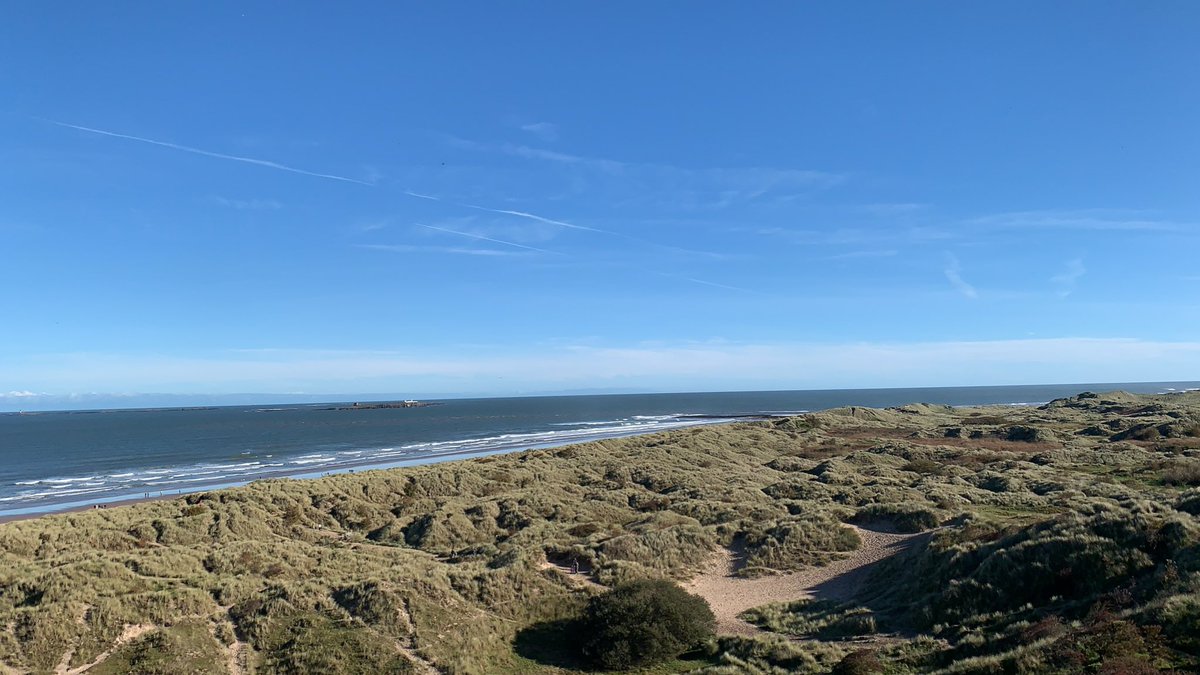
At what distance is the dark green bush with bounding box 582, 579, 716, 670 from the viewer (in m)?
17.2

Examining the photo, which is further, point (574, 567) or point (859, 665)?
point (574, 567)

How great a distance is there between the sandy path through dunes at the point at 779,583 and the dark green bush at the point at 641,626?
4.58ft

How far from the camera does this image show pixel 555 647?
18422 mm

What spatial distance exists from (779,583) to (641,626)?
7.79 m

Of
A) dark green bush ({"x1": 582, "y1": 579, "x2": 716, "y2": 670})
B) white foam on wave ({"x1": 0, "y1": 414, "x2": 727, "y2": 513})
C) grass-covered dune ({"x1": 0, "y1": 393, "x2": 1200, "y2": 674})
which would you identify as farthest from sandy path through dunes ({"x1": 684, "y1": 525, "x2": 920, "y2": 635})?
white foam on wave ({"x1": 0, "y1": 414, "x2": 727, "y2": 513})

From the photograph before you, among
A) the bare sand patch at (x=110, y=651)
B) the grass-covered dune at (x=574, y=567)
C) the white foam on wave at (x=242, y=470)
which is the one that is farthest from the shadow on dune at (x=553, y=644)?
the white foam on wave at (x=242, y=470)

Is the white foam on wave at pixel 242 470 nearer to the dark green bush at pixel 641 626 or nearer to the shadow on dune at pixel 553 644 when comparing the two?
the shadow on dune at pixel 553 644

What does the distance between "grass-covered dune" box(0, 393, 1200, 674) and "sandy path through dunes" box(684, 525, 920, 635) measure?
2.20 feet

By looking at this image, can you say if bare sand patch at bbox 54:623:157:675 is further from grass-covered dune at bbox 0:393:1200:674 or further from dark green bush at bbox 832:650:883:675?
dark green bush at bbox 832:650:883:675

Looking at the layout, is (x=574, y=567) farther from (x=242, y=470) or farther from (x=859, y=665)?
(x=242, y=470)

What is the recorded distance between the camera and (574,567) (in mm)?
24297

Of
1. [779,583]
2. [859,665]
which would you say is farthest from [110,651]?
[779,583]

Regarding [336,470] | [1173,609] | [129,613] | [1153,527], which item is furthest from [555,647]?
[336,470]

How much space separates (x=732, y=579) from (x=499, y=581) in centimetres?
840
